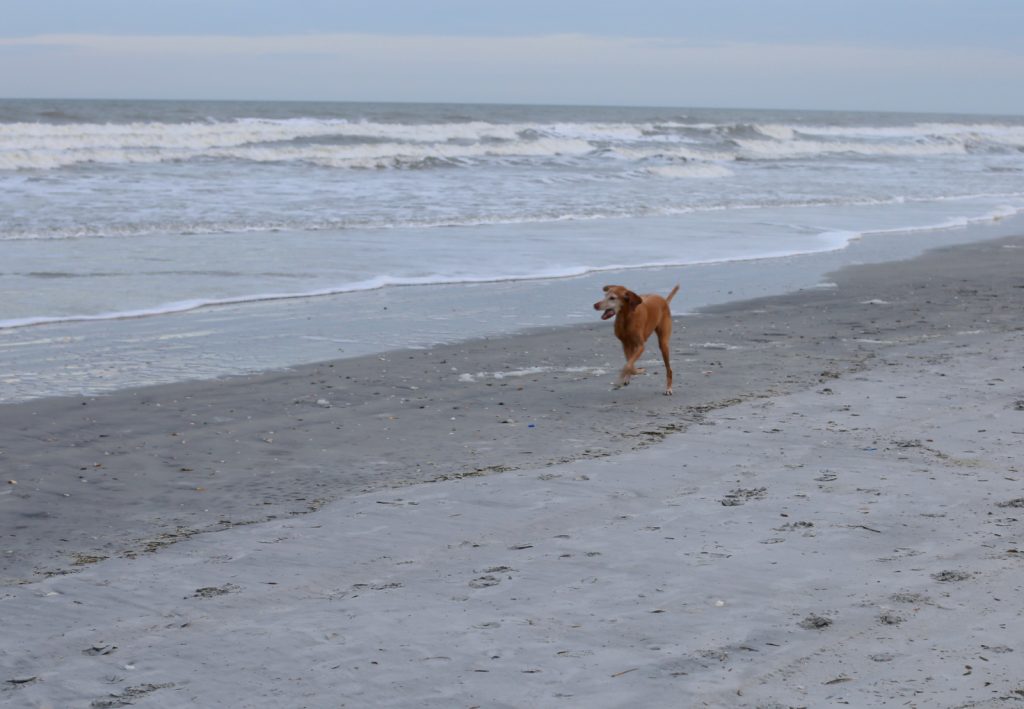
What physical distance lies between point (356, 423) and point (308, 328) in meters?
2.94

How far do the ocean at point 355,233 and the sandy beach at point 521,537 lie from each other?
1449 mm

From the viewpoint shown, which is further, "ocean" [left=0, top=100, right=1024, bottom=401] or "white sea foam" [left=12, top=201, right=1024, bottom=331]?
"white sea foam" [left=12, top=201, right=1024, bottom=331]

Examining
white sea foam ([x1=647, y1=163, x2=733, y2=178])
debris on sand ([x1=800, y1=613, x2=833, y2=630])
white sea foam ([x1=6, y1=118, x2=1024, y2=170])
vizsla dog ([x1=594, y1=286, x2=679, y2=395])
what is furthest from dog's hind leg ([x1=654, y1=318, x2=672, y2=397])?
white sea foam ([x1=647, y1=163, x2=733, y2=178])

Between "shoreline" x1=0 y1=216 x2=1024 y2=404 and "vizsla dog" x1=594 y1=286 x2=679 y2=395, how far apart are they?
1757 millimetres

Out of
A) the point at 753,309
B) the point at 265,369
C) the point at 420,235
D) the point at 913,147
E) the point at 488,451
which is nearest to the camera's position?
the point at 488,451

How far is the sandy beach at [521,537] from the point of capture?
339 centimetres

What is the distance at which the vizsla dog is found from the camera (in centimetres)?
737

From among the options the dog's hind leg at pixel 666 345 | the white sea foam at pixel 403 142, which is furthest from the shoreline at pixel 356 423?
the white sea foam at pixel 403 142

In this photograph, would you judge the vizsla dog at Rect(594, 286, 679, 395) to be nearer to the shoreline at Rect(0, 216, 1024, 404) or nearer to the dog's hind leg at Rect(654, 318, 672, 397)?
the dog's hind leg at Rect(654, 318, 672, 397)

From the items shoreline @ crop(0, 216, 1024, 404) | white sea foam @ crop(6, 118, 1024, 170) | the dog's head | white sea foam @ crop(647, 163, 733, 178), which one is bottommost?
shoreline @ crop(0, 216, 1024, 404)

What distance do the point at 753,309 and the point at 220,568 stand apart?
705cm

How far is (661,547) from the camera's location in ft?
14.6

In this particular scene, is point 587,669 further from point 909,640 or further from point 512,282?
point 512,282

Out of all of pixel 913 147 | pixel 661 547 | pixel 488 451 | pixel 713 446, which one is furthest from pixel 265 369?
pixel 913 147
